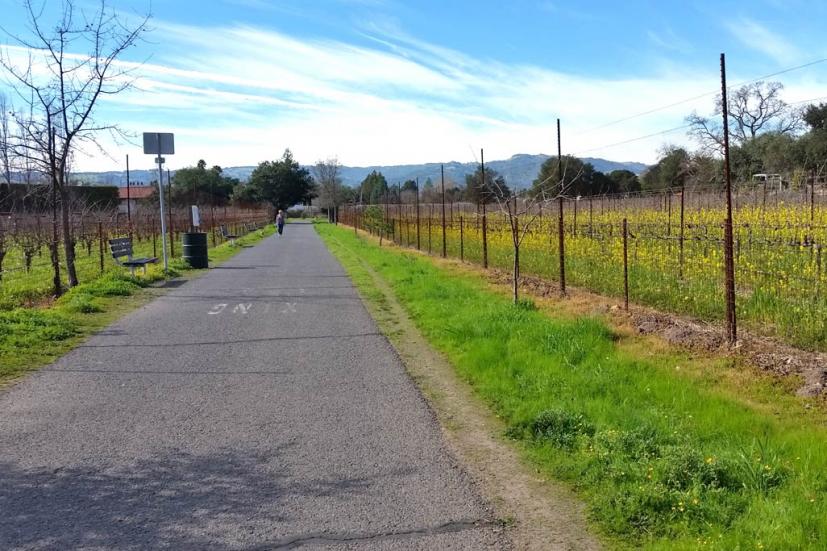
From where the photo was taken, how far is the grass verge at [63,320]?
7912 millimetres

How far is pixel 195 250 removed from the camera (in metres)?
20.8

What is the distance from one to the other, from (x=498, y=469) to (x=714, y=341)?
4.03m

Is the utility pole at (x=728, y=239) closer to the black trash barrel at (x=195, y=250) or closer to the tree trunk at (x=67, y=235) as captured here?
the tree trunk at (x=67, y=235)

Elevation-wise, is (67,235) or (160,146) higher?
(160,146)

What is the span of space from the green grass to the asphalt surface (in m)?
0.73

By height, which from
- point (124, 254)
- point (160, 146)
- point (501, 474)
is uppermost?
point (160, 146)

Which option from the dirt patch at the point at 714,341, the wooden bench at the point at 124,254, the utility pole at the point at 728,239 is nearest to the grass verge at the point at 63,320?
the wooden bench at the point at 124,254

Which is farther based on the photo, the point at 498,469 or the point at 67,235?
the point at 67,235

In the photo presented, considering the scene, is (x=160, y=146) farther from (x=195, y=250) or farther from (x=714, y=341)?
(x=714, y=341)

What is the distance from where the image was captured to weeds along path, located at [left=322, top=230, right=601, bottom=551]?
3588 millimetres

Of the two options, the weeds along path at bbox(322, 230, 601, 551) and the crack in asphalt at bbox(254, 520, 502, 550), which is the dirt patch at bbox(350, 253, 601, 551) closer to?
the weeds along path at bbox(322, 230, 601, 551)

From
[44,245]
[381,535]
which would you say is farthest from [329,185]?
[381,535]

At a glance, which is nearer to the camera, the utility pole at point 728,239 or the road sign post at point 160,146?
the utility pole at point 728,239

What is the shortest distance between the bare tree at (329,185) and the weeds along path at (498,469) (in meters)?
82.8
